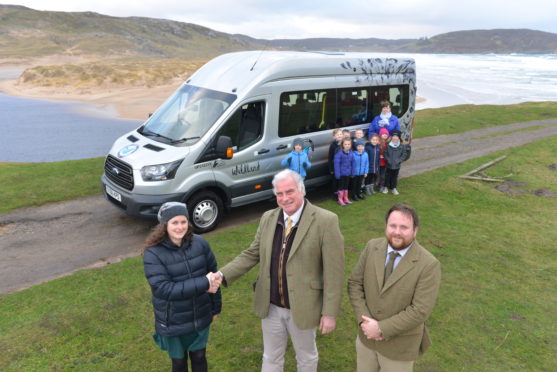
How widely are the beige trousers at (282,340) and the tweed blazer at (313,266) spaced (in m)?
0.16

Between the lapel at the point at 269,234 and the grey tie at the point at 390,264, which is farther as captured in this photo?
the lapel at the point at 269,234

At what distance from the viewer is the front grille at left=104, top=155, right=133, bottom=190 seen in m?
7.54

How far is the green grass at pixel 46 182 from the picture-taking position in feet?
31.7

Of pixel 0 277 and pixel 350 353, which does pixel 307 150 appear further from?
pixel 0 277

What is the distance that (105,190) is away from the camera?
27.0 ft

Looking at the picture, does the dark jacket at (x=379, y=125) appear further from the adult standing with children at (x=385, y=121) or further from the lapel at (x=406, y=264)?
the lapel at (x=406, y=264)

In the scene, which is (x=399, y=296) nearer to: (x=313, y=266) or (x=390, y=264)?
(x=390, y=264)

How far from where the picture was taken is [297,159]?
8.44 metres

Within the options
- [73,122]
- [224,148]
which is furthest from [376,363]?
[73,122]

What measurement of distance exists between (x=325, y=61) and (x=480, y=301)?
6067 mm

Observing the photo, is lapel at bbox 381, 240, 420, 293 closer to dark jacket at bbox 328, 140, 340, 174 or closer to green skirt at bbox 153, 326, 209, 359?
green skirt at bbox 153, 326, 209, 359

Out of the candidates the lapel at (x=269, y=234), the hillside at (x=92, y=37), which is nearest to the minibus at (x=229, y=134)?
the lapel at (x=269, y=234)

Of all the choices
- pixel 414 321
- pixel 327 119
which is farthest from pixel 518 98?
pixel 414 321

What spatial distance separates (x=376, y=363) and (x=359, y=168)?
264 inches
